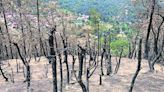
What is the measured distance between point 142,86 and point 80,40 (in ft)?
32.7

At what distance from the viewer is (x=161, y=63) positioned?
Answer: 5325 centimetres

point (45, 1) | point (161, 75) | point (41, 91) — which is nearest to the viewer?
point (41, 91)

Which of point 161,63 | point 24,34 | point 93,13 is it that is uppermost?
point 93,13

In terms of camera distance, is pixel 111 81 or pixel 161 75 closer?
pixel 111 81

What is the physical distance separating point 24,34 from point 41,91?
15.1m

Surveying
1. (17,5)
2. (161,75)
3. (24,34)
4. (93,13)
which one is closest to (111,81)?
(161,75)

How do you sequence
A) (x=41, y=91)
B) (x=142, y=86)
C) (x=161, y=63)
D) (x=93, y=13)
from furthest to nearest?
(x=161, y=63)
(x=93, y=13)
(x=142, y=86)
(x=41, y=91)

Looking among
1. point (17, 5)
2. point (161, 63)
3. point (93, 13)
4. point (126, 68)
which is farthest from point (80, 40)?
point (161, 63)

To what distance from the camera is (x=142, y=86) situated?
37.8 metres

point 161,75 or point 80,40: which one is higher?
point 80,40

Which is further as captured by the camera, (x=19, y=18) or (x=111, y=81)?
(x=19, y=18)

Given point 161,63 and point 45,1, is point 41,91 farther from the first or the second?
point 161,63

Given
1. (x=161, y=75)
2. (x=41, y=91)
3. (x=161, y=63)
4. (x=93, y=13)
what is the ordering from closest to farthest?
1. (x=41, y=91)
2. (x=161, y=75)
3. (x=93, y=13)
4. (x=161, y=63)

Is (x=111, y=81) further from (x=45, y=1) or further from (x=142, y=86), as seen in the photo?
(x=45, y=1)
